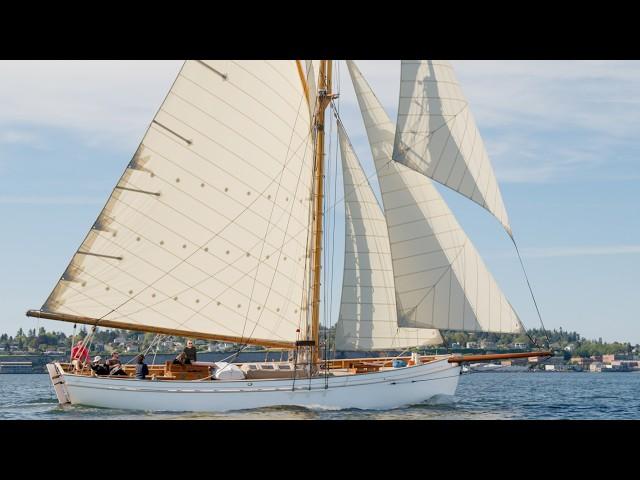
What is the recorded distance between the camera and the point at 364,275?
29422 mm

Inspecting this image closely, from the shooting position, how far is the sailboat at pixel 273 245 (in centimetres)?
2792

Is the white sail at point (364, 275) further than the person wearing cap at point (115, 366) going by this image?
Yes

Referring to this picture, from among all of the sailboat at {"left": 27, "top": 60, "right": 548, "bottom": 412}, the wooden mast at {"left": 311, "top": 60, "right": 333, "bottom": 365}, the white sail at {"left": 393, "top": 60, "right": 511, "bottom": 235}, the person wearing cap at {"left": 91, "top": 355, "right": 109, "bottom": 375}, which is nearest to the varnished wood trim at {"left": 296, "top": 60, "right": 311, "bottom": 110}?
the sailboat at {"left": 27, "top": 60, "right": 548, "bottom": 412}

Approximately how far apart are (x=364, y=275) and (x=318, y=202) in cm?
268

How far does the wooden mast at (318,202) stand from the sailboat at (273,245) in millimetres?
62

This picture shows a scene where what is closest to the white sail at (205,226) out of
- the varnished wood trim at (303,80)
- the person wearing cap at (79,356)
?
the varnished wood trim at (303,80)

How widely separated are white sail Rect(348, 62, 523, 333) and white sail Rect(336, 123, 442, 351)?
964 mm

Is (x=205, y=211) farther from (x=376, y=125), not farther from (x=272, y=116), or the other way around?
(x=376, y=125)

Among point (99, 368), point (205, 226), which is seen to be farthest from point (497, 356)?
point (99, 368)

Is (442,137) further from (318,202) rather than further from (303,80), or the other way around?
(303,80)

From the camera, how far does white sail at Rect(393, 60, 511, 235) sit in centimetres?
2758

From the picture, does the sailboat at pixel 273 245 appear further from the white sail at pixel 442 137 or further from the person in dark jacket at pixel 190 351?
the person in dark jacket at pixel 190 351

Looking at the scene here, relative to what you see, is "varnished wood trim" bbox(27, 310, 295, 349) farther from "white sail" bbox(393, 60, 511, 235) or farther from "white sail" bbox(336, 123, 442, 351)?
"white sail" bbox(393, 60, 511, 235)

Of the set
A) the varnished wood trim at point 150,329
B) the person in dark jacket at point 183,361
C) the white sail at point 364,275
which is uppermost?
the white sail at point 364,275
